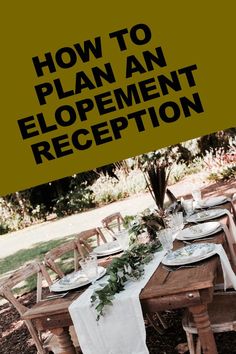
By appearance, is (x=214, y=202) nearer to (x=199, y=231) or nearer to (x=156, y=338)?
(x=199, y=231)

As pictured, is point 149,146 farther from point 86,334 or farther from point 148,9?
point 86,334

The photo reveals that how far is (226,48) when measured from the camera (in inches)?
116

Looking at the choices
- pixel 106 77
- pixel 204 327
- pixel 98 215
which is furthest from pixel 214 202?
pixel 98 215

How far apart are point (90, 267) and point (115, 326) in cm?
44

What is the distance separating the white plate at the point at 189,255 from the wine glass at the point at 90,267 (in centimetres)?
42

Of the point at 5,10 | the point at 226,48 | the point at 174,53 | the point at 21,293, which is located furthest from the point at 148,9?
the point at 21,293

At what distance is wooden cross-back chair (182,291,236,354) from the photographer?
7.72 feet

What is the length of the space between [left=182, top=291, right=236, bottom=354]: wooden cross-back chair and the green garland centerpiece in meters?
0.42

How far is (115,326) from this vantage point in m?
2.17

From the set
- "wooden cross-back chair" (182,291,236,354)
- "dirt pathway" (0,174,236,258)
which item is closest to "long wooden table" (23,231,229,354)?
"wooden cross-back chair" (182,291,236,354)

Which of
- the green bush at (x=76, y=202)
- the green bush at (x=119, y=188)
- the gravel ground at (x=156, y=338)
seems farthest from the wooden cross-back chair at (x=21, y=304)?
the green bush at (x=76, y=202)

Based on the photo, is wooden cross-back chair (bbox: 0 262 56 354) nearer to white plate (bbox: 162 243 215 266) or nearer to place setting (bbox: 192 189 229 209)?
white plate (bbox: 162 243 215 266)

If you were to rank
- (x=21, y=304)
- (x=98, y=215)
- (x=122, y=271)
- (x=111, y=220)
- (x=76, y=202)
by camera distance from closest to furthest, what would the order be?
(x=122, y=271) → (x=21, y=304) → (x=111, y=220) → (x=98, y=215) → (x=76, y=202)

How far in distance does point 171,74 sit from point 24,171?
1.27 meters
